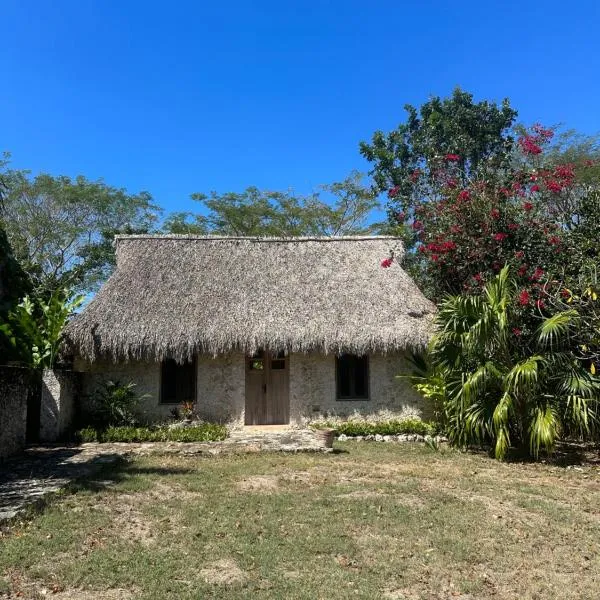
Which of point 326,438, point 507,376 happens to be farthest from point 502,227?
point 326,438

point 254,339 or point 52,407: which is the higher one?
point 254,339

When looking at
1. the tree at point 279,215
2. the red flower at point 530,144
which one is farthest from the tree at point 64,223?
the red flower at point 530,144

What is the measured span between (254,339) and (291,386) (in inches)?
63.8

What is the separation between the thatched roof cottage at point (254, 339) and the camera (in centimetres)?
1265

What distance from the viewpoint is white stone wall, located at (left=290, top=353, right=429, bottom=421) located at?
13.3 meters

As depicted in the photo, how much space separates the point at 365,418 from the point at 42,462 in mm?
7040

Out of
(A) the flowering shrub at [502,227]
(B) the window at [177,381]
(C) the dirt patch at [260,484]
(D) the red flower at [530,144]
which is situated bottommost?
(C) the dirt patch at [260,484]

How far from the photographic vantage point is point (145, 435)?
460 inches

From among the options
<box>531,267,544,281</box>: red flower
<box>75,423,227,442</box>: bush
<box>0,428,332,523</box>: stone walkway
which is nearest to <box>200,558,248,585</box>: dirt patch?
<box>0,428,332,523</box>: stone walkway

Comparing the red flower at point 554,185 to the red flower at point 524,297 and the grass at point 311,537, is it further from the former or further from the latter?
the grass at point 311,537

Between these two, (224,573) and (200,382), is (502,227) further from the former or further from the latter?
(224,573)

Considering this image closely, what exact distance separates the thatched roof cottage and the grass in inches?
166

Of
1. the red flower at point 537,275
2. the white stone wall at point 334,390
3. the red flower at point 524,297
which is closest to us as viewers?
the red flower at point 524,297

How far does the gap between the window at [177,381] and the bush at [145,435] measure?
53.7 inches
